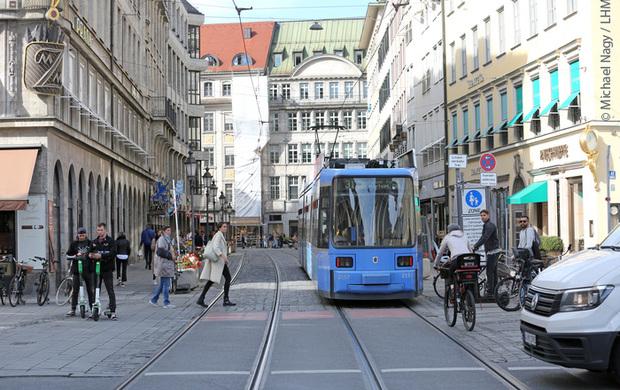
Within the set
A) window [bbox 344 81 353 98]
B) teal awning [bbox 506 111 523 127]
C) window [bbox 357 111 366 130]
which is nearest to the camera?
teal awning [bbox 506 111 523 127]

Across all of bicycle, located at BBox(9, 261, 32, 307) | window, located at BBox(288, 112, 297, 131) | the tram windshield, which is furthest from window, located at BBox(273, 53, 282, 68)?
the tram windshield

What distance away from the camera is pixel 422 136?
171 ft

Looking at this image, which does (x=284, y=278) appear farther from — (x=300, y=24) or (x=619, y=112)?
(x=300, y=24)

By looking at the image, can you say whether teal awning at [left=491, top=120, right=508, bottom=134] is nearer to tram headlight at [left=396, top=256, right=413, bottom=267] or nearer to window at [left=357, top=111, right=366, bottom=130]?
tram headlight at [left=396, top=256, right=413, bottom=267]

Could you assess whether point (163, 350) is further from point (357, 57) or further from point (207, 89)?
point (207, 89)

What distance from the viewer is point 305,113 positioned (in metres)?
95.9

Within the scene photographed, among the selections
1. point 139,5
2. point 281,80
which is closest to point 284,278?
point 139,5

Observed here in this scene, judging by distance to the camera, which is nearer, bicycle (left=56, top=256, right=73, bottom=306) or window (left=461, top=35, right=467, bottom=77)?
bicycle (left=56, top=256, right=73, bottom=306)

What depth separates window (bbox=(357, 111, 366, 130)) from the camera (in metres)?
96.0

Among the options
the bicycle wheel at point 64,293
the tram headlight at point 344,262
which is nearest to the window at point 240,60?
the bicycle wheel at point 64,293

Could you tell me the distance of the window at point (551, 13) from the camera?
30438 mm

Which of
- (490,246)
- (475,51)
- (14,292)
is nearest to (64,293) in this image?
(14,292)

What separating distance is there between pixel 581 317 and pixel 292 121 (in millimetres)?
88470

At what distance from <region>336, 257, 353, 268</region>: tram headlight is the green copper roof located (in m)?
80.0
